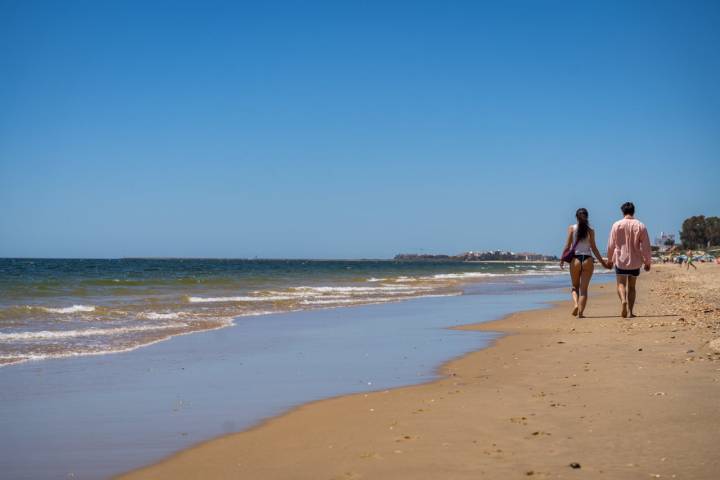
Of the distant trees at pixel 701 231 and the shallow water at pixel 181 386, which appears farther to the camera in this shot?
the distant trees at pixel 701 231

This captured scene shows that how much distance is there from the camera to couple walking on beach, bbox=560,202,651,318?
1087 cm

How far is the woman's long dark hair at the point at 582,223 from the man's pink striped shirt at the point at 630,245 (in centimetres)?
50

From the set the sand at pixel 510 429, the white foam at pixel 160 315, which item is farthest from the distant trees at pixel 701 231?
the sand at pixel 510 429

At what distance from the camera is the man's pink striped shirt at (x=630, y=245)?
10844mm

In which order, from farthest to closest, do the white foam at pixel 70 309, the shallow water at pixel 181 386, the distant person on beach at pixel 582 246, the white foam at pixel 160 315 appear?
the white foam at pixel 70 309, the white foam at pixel 160 315, the distant person on beach at pixel 582 246, the shallow water at pixel 181 386

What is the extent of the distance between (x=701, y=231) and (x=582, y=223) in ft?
469

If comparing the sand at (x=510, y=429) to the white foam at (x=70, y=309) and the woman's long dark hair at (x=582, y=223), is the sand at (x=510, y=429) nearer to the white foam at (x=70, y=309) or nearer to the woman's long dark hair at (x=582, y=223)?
the woman's long dark hair at (x=582, y=223)

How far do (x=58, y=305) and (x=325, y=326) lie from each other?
953 cm

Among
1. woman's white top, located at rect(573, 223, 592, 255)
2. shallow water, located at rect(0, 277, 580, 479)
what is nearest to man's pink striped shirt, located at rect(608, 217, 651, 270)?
woman's white top, located at rect(573, 223, 592, 255)

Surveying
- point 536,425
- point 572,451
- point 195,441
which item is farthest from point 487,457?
point 195,441

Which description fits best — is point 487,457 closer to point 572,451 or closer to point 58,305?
point 572,451

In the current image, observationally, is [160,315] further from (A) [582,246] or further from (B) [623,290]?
(B) [623,290]

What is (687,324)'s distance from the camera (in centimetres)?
1026

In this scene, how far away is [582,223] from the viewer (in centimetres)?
1146
